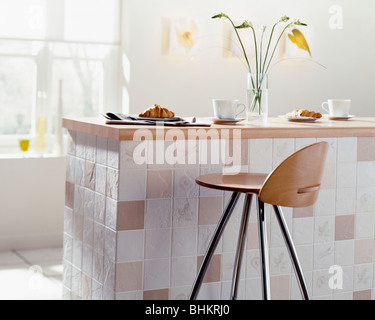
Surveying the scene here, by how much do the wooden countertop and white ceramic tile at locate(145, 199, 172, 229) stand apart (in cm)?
27

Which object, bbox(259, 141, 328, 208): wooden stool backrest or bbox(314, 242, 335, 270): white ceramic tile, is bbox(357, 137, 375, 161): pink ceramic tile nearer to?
bbox(314, 242, 335, 270): white ceramic tile

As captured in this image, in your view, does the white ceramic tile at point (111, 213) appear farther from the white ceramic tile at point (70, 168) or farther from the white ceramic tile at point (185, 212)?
the white ceramic tile at point (70, 168)

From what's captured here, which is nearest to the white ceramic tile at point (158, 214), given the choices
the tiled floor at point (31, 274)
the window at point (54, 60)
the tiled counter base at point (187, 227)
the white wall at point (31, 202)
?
the tiled counter base at point (187, 227)

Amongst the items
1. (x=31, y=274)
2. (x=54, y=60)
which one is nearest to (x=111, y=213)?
(x=31, y=274)

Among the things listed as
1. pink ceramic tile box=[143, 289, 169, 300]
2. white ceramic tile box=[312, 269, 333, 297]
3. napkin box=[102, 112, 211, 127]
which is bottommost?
white ceramic tile box=[312, 269, 333, 297]

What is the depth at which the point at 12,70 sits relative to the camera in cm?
462

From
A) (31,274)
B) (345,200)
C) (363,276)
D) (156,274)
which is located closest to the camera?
(156,274)

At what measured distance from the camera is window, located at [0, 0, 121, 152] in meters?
4.59

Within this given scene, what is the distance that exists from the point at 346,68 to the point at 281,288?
3.17 metres

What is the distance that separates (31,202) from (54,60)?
1041 mm

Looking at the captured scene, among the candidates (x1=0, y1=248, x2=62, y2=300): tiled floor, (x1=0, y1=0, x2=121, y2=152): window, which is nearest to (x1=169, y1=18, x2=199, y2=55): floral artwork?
(x1=0, y1=0, x2=121, y2=152): window

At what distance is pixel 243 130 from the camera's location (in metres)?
2.72

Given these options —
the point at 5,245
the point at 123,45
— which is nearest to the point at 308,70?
the point at 123,45

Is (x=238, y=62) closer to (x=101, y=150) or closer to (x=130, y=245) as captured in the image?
(x=101, y=150)
